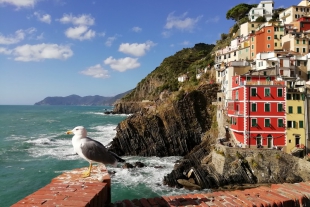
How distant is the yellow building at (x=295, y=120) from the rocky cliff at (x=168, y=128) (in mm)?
13898

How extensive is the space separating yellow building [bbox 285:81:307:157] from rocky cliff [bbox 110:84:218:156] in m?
13.9

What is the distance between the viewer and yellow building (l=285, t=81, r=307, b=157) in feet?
92.2

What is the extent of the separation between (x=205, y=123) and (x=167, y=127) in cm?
633

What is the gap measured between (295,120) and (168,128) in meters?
17.7

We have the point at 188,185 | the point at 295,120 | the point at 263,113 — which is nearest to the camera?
the point at 188,185

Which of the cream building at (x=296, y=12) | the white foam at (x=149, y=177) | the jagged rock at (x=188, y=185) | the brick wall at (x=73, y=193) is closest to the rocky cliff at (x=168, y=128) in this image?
the white foam at (x=149, y=177)

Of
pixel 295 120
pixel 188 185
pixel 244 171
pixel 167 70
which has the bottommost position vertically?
pixel 188 185

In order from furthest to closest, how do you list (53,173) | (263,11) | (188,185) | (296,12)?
(263,11) < (296,12) < (53,173) < (188,185)

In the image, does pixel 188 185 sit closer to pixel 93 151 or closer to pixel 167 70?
pixel 93 151

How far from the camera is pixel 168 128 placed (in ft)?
130

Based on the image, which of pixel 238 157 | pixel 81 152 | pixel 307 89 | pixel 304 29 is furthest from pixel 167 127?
pixel 304 29

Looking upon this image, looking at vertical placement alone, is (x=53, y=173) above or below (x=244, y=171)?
below

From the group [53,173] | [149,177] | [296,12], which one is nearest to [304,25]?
[296,12]

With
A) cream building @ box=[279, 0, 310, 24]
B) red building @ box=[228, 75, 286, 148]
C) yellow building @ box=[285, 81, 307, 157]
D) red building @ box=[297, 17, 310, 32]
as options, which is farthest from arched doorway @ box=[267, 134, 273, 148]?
cream building @ box=[279, 0, 310, 24]
